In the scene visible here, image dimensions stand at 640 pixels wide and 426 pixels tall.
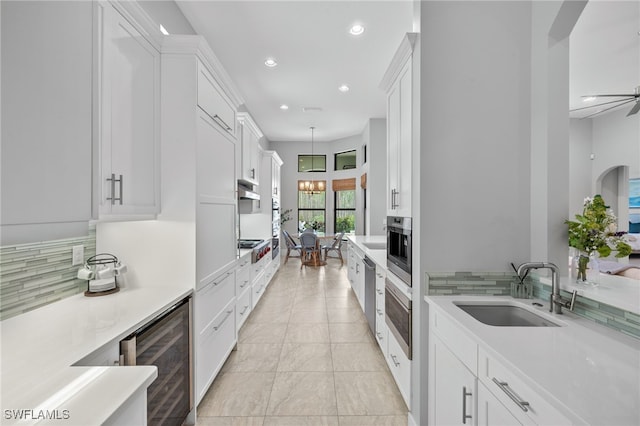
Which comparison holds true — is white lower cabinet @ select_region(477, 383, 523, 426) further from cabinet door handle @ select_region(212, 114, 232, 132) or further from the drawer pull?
cabinet door handle @ select_region(212, 114, 232, 132)

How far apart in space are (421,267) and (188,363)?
5.37 ft

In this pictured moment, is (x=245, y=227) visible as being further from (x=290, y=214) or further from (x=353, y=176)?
(x=353, y=176)

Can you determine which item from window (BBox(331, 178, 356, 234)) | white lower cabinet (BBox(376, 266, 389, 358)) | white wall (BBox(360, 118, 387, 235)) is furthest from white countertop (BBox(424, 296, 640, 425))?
window (BBox(331, 178, 356, 234))

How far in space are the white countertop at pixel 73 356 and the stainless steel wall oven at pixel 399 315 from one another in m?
1.47

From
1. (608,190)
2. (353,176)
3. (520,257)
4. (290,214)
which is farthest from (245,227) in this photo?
(608,190)

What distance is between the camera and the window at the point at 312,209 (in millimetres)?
8125

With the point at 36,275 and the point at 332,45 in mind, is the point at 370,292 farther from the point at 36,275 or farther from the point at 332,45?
the point at 332,45

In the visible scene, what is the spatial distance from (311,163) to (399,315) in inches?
261

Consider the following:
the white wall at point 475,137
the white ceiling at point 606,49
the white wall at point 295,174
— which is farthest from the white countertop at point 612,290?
the white wall at point 295,174

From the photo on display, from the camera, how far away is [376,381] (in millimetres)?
2229

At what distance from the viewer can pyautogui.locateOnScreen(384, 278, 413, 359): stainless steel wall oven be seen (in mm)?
1792

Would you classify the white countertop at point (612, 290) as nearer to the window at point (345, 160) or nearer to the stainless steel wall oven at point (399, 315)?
the stainless steel wall oven at point (399, 315)

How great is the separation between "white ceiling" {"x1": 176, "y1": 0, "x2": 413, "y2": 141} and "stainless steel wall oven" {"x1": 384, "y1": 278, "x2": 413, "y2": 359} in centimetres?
263

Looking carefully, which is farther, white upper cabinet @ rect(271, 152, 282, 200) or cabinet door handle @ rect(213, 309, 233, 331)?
white upper cabinet @ rect(271, 152, 282, 200)
